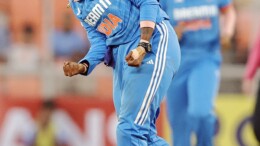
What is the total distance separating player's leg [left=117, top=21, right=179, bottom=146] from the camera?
19.3 feet

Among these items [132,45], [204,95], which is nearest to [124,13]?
[132,45]

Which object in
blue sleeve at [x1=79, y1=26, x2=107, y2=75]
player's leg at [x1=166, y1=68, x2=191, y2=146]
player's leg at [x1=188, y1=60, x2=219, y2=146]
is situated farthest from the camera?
player's leg at [x1=166, y1=68, x2=191, y2=146]

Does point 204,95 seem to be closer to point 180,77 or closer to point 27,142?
point 180,77

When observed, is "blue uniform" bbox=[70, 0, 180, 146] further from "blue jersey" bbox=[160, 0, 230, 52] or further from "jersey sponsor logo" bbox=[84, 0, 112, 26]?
"blue jersey" bbox=[160, 0, 230, 52]

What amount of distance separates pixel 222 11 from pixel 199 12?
1.04 feet

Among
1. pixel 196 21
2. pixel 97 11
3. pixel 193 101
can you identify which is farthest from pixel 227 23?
pixel 97 11

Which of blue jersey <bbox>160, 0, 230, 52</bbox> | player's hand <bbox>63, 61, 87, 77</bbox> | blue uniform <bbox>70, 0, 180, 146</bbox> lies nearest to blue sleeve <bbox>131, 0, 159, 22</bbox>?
blue uniform <bbox>70, 0, 180, 146</bbox>

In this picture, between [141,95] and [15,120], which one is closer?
[141,95]

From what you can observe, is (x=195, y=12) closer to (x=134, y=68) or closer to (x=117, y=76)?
(x=117, y=76)

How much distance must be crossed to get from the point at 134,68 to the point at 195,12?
93.3 inches

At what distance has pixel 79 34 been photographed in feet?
39.0

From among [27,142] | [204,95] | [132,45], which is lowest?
[27,142]

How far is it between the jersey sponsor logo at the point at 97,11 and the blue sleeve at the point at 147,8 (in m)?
0.19

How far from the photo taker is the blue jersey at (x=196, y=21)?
809 cm
